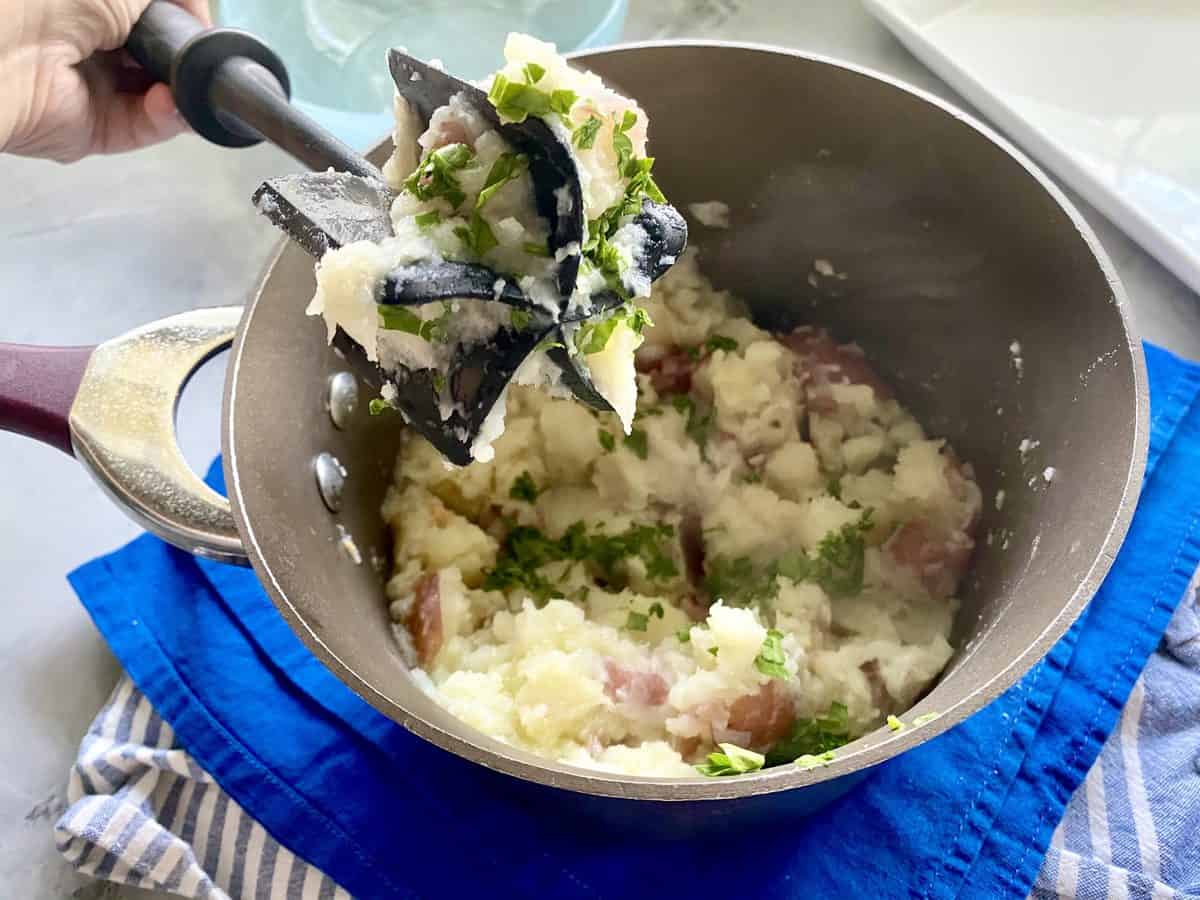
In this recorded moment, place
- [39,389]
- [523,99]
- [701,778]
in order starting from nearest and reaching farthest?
[523,99] → [701,778] → [39,389]

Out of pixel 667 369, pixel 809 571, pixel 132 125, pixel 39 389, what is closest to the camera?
pixel 39 389

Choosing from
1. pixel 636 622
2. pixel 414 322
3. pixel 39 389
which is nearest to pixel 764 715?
pixel 636 622

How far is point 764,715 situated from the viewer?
3.40ft

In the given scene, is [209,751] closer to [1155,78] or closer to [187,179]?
[187,179]

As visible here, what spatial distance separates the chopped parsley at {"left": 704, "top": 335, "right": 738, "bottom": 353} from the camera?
1.32m

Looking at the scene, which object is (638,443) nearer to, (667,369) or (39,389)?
(667,369)

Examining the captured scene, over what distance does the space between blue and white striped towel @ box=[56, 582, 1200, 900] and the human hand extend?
0.74 m

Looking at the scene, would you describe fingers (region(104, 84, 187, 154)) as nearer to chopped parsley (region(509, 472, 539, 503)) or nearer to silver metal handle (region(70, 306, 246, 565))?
silver metal handle (region(70, 306, 246, 565))

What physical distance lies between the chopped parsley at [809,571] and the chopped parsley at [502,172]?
580 mm

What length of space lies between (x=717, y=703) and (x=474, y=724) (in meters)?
0.23

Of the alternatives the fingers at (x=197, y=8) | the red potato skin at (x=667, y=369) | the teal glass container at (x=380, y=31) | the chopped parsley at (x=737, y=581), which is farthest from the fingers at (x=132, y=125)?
the chopped parsley at (x=737, y=581)

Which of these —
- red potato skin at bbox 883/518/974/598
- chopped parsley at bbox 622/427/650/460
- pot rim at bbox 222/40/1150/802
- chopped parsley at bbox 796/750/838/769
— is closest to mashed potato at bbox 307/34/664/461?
pot rim at bbox 222/40/1150/802

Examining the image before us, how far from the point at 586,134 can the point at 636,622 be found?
1.81 ft

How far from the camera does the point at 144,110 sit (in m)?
1.40
